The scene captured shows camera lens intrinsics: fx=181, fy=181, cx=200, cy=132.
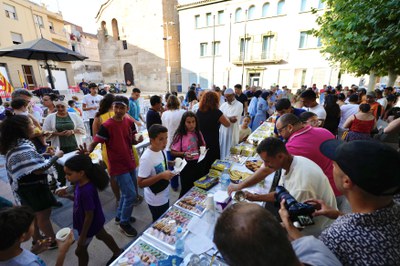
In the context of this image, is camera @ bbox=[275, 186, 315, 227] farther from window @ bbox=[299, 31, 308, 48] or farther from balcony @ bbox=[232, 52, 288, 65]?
window @ bbox=[299, 31, 308, 48]

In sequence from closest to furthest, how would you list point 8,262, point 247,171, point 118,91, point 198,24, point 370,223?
point 370,223 < point 8,262 < point 247,171 < point 198,24 < point 118,91

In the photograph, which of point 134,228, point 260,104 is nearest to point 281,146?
point 134,228

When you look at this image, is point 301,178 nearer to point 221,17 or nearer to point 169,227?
point 169,227

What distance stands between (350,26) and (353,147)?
4.53 meters

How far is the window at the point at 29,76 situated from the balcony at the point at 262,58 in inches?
863

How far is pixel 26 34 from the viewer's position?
19469mm

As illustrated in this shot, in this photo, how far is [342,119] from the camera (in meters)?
5.57

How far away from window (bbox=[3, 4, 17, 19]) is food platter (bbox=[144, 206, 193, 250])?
27451 millimetres

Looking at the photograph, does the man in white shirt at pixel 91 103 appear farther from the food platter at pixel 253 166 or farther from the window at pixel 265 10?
the window at pixel 265 10

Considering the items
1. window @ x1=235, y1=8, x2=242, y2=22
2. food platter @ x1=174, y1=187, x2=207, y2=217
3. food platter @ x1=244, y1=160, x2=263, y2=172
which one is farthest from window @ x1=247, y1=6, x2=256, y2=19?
food platter @ x1=174, y1=187, x2=207, y2=217

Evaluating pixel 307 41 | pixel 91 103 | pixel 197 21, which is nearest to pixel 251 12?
pixel 307 41

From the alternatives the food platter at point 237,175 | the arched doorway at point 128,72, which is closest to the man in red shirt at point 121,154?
the food platter at point 237,175

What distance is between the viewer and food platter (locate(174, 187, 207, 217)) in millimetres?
1991

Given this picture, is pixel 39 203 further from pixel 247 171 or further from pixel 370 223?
pixel 370 223
